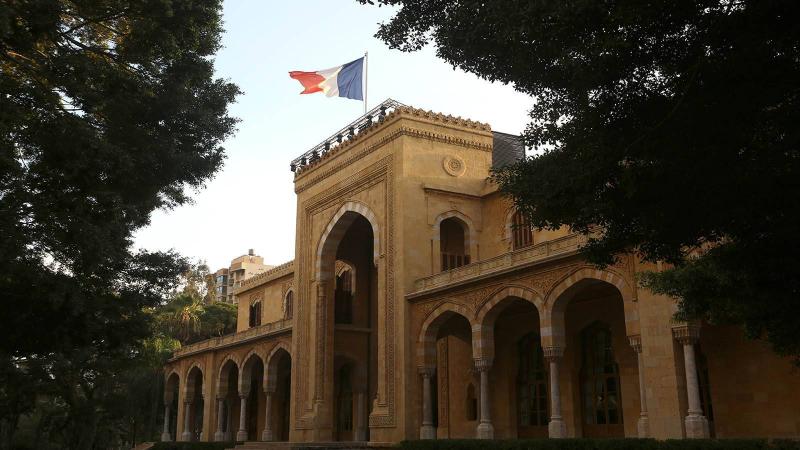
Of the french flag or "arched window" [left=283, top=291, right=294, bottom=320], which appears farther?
"arched window" [left=283, top=291, right=294, bottom=320]

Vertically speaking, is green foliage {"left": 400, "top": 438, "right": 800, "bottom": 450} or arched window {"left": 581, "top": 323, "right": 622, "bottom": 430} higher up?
arched window {"left": 581, "top": 323, "right": 622, "bottom": 430}

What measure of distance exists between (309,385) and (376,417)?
4.54 meters

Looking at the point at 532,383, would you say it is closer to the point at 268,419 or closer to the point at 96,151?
the point at 268,419

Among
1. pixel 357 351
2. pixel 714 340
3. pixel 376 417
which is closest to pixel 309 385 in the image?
pixel 357 351

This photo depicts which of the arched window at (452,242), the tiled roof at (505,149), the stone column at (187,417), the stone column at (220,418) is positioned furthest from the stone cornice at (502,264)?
the stone column at (187,417)

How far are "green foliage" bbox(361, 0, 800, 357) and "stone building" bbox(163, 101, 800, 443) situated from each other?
663cm

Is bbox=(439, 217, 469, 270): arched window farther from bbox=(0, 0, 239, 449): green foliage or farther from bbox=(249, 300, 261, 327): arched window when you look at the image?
bbox=(249, 300, 261, 327): arched window

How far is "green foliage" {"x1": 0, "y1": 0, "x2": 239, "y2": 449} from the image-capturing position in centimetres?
1142

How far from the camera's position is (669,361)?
48.4 ft

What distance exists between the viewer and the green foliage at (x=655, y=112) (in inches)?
270

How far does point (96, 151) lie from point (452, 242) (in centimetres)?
1453

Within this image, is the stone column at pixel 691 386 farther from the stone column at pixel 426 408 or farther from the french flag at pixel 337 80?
the french flag at pixel 337 80

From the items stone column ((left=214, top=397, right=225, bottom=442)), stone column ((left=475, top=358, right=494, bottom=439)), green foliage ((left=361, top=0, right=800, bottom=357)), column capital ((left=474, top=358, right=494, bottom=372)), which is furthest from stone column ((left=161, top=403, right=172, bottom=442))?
green foliage ((left=361, top=0, right=800, bottom=357))

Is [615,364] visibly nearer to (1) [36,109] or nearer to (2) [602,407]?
(2) [602,407]
